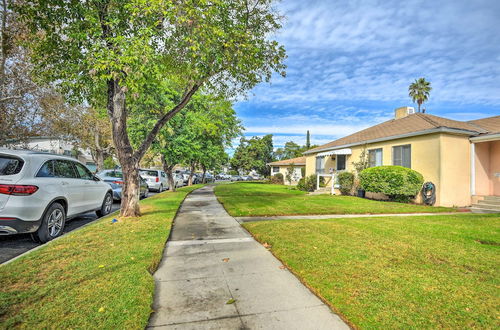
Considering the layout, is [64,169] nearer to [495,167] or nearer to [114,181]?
[114,181]

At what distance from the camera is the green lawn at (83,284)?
2.44m

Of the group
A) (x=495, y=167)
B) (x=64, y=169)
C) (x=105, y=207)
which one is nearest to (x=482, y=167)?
(x=495, y=167)

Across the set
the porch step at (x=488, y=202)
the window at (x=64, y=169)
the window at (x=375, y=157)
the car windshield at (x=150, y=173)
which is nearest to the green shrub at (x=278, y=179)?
the window at (x=375, y=157)

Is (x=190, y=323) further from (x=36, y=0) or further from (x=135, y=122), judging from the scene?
(x=135, y=122)

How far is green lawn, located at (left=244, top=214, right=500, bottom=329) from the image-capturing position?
104 inches

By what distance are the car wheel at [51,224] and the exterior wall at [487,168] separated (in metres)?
16.3

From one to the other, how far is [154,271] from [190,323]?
153 cm

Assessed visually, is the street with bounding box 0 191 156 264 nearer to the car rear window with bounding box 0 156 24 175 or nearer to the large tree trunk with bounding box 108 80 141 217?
the car rear window with bounding box 0 156 24 175

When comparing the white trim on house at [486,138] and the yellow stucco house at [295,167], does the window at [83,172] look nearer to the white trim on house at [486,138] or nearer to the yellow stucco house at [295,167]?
the white trim on house at [486,138]

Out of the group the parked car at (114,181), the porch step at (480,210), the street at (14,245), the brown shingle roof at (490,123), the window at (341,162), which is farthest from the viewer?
the window at (341,162)

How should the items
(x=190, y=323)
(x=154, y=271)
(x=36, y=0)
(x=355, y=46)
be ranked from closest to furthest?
(x=190, y=323) → (x=154, y=271) → (x=36, y=0) → (x=355, y=46)

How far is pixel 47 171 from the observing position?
5379 millimetres

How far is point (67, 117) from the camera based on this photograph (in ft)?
58.2

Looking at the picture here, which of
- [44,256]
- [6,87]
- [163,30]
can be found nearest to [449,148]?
[163,30]
